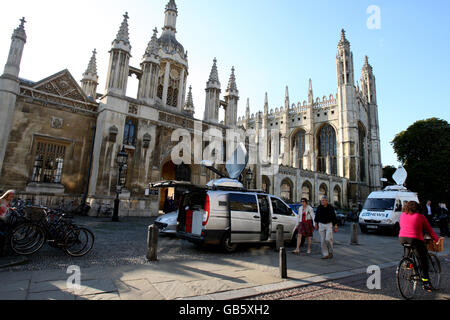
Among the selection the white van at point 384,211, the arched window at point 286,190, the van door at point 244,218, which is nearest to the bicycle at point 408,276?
the van door at point 244,218

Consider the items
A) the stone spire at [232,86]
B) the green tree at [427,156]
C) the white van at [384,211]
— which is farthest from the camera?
the green tree at [427,156]

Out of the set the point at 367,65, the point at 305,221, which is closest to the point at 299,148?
the point at 367,65

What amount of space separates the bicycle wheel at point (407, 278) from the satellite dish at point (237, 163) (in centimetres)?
1245

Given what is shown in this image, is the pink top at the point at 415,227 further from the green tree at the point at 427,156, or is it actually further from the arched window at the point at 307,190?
the arched window at the point at 307,190

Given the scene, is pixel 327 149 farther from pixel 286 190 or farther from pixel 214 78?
pixel 214 78

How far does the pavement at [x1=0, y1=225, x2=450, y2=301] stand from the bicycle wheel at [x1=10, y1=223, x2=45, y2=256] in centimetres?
30

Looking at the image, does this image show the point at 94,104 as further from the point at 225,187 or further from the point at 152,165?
the point at 225,187

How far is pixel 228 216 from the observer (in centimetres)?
720

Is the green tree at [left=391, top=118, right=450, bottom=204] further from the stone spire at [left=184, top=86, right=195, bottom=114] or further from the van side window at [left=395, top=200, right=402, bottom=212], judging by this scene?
the stone spire at [left=184, top=86, right=195, bottom=114]

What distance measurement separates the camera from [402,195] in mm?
14852

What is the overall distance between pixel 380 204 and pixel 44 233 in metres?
16.1

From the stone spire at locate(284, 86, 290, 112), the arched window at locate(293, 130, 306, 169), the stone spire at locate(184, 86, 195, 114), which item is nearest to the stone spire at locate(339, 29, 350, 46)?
the stone spire at locate(284, 86, 290, 112)

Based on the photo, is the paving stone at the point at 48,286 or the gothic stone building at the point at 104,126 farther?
the gothic stone building at the point at 104,126

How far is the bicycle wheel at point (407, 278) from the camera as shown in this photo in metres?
4.05
